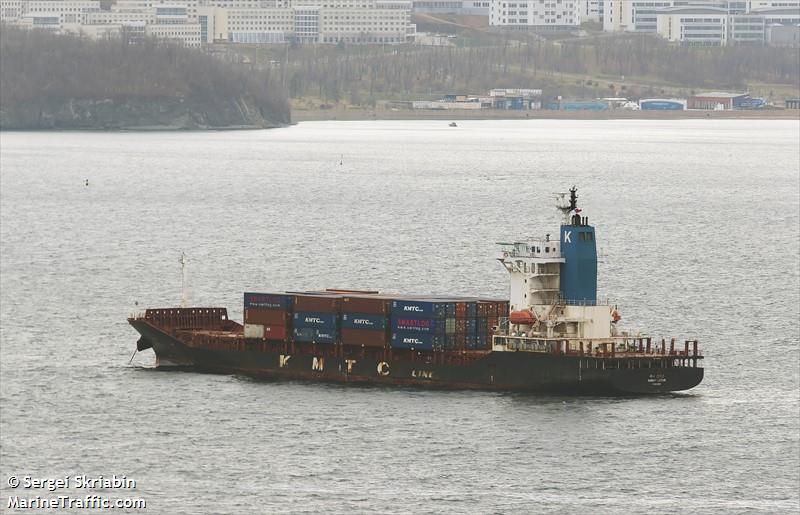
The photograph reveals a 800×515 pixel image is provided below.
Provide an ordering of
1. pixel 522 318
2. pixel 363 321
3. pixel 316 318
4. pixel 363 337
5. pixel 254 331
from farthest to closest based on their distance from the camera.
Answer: pixel 254 331 → pixel 316 318 → pixel 363 337 → pixel 363 321 → pixel 522 318

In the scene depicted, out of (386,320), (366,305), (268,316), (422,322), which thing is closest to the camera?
(422,322)

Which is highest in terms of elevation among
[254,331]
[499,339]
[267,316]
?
[267,316]

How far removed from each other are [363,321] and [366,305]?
2.64 ft

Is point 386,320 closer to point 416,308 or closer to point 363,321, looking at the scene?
point 363,321

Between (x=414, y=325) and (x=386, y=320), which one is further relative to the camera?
(x=386, y=320)

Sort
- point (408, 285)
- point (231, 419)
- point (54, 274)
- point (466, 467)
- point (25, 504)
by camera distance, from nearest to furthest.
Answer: point (25, 504), point (466, 467), point (231, 419), point (408, 285), point (54, 274)

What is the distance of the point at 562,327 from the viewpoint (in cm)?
9456

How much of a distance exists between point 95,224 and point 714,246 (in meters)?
60.6

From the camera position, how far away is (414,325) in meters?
95.4

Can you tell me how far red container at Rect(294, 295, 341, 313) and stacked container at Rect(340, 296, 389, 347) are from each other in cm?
63

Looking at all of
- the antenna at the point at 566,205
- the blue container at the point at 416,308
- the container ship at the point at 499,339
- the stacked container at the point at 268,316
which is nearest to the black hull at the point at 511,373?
the container ship at the point at 499,339

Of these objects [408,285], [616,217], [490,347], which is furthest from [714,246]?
[490,347]

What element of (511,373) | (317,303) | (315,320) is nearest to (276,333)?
(315,320)

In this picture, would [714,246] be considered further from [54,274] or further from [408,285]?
[54,274]
